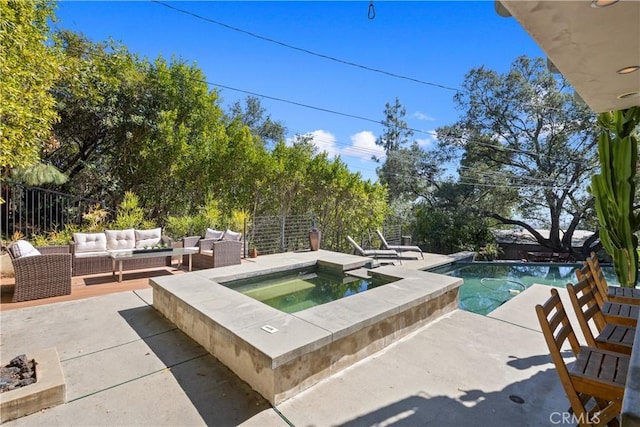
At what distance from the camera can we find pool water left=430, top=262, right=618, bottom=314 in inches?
226

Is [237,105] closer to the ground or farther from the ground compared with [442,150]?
farther from the ground

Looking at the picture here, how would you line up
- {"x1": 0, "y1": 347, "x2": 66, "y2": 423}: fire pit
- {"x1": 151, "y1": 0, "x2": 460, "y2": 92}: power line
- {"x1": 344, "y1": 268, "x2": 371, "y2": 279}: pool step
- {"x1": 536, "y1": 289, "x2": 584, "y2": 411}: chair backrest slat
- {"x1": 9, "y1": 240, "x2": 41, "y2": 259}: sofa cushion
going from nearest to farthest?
{"x1": 536, "y1": 289, "x2": 584, "y2": 411}: chair backrest slat < {"x1": 0, "y1": 347, "x2": 66, "y2": 423}: fire pit < {"x1": 9, "y1": 240, "x2": 41, "y2": 259}: sofa cushion < {"x1": 344, "y1": 268, "x2": 371, "y2": 279}: pool step < {"x1": 151, "y1": 0, "x2": 460, "y2": 92}: power line

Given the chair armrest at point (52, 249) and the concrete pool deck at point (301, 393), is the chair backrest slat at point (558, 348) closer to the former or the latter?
the concrete pool deck at point (301, 393)

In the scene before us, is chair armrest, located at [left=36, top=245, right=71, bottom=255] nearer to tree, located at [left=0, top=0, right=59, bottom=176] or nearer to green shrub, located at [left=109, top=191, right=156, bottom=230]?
tree, located at [left=0, top=0, right=59, bottom=176]

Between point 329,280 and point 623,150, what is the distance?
15.4ft

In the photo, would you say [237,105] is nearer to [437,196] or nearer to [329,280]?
[437,196]

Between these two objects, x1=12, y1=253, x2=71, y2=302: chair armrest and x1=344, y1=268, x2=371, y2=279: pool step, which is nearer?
x1=12, y1=253, x2=71, y2=302: chair armrest

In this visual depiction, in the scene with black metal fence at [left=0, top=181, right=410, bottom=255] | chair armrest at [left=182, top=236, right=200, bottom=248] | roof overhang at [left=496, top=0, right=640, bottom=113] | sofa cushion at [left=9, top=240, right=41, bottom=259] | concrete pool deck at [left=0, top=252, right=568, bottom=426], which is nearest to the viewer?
roof overhang at [left=496, top=0, right=640, bottom=113]

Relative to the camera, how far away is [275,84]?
10117mm

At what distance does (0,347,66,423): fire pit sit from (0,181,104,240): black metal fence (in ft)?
22.3

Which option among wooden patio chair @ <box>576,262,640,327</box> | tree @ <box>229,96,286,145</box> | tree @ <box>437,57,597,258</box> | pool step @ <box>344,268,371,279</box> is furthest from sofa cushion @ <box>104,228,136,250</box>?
tree @ <box>437,57,597,258</box>

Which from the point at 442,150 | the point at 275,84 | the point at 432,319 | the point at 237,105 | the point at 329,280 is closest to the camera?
the point at 432,319

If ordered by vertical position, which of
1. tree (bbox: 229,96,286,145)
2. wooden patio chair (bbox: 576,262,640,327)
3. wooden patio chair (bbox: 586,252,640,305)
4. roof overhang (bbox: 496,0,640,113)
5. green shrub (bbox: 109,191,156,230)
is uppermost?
tree (bbox: 229,96,286,145)

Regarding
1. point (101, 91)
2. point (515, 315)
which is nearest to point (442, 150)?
point (515, 315)
